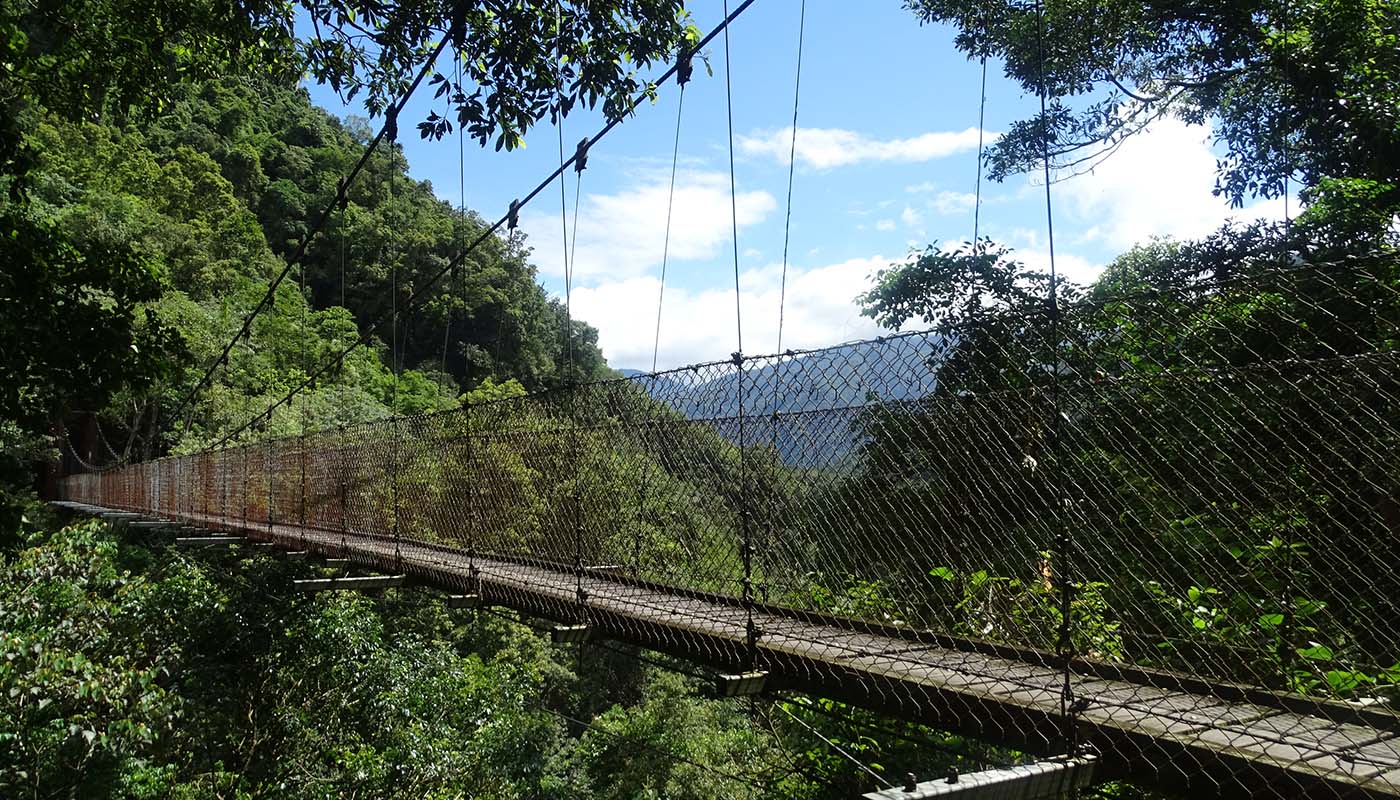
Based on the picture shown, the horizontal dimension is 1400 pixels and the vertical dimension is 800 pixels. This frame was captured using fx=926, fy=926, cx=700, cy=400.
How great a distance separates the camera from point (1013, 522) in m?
2.58

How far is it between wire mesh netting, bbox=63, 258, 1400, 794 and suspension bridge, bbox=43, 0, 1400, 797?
11mm

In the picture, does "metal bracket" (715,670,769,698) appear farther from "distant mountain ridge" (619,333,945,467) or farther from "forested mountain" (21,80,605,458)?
"forested mountain" (21,80,605,458)

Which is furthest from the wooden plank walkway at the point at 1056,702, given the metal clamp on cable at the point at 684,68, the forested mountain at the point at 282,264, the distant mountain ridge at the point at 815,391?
the forested mountain at the point at 282,264

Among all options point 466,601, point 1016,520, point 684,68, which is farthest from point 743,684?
point 684,68

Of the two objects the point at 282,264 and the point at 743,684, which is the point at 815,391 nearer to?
the point at 743,684

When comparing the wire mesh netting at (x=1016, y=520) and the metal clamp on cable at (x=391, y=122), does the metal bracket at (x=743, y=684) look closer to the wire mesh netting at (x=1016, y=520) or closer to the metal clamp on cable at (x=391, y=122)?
the wire mesh netting at (x=1016, y=520)

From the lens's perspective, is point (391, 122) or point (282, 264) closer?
point (391, 122)

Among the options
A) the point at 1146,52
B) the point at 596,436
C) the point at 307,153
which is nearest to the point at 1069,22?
the point at 1146,52

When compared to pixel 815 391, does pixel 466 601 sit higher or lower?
lower

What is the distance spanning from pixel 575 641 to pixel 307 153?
26568mm

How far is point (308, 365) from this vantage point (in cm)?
1555

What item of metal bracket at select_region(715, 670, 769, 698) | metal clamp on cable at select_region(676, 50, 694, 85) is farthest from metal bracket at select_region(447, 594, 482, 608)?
metal clamp on cable at select_region(676, 50, 694, 85)

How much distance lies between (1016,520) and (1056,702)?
680 millimetres

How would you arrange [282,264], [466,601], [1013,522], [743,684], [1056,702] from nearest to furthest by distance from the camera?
[1056,702], [743,684], [1013,522], [466,601], [282,264]
